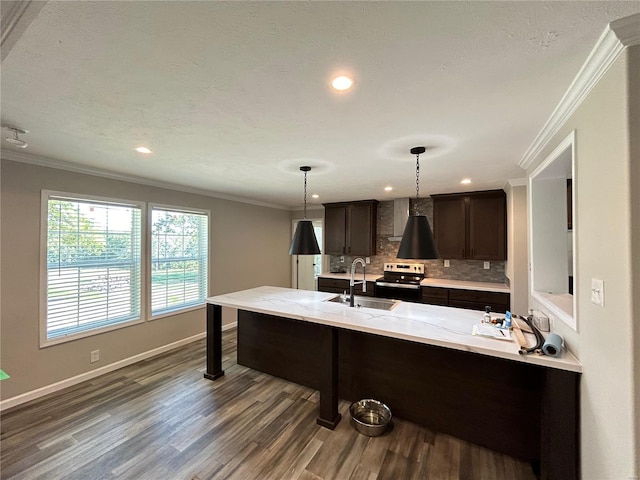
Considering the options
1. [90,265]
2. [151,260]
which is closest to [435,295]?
[151,260]

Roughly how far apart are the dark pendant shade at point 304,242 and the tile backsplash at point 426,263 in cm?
280

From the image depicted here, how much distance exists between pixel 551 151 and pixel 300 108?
1.89 metres

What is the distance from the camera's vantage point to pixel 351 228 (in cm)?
538

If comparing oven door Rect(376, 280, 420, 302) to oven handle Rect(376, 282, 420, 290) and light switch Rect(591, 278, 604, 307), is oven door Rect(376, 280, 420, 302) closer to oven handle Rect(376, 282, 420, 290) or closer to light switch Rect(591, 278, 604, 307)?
oven handle Rect(376, 282, 420, 290)

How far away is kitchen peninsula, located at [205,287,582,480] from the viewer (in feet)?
5.20

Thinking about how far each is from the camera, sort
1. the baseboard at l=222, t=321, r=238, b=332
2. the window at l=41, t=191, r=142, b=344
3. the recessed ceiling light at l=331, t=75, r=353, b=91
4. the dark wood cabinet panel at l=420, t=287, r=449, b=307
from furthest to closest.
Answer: the baseboard at l=222, t=321, r=238, b=332 < the dark wood cabinet panel at l=420, t=287, r=449, b=307 < the window at l=41, t=191, r=142, b=344 < the recessed ceiling light at l=331, t=75, r=353, b=91

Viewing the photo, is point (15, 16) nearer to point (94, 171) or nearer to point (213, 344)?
point (94, 171)

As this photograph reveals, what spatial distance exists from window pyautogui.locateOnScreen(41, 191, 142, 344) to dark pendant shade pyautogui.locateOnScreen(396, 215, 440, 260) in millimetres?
3352

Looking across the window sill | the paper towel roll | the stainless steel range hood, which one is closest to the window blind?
the window sill

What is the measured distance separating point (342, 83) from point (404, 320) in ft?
5.95

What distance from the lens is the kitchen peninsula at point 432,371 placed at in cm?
158

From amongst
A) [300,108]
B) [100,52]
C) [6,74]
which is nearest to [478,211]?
[300,108]

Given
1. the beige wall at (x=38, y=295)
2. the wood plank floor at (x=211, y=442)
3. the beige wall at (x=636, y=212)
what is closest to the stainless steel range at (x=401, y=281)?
the wood plank floor at (x=211, y=442)

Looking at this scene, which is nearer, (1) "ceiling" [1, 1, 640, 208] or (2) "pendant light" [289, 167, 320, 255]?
(1) "ceiling" [1, 1, 640, 208]
